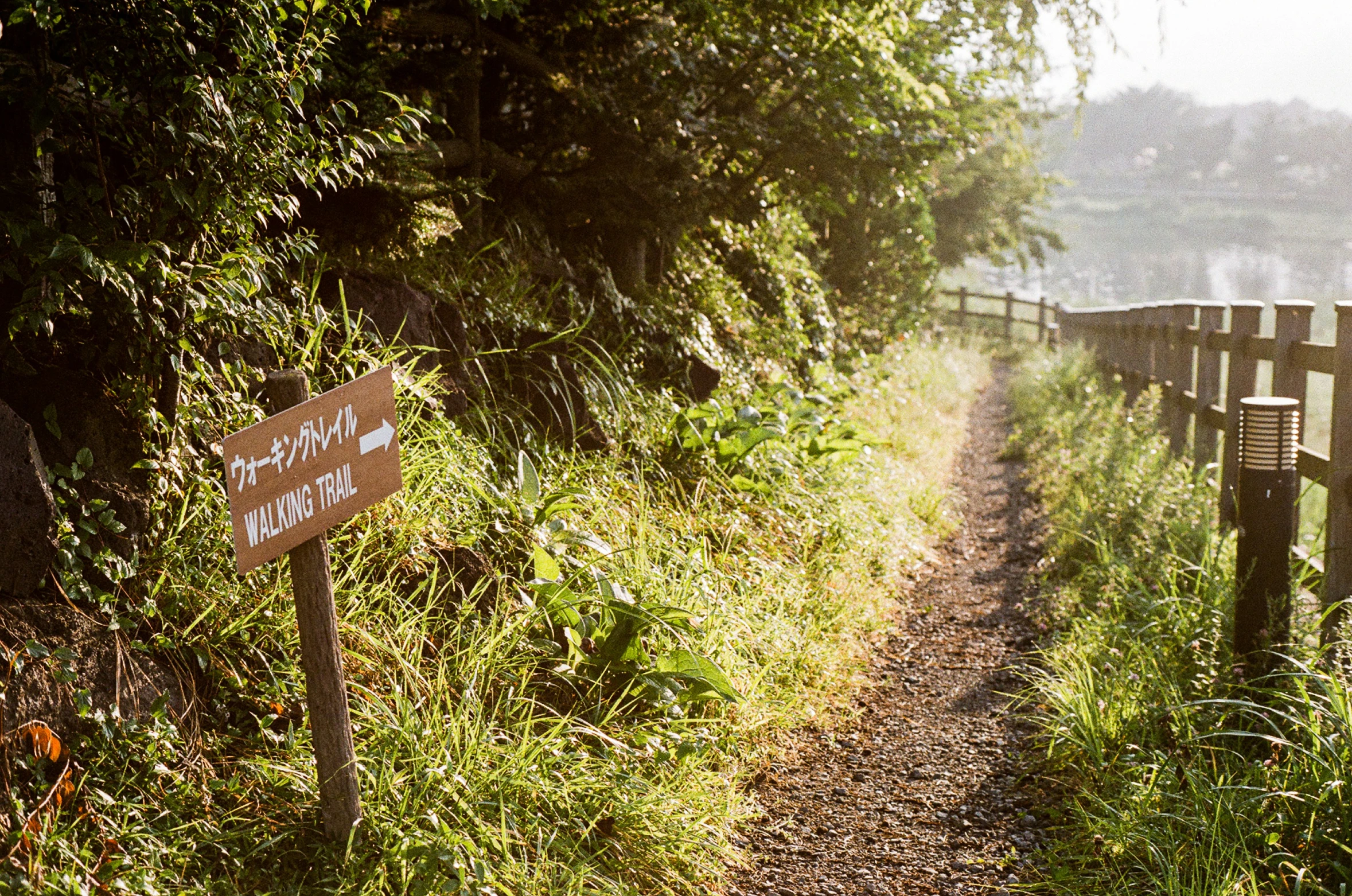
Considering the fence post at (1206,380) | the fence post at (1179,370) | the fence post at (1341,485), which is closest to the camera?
the fence post at (1341,485)

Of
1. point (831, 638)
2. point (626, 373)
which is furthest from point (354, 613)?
point (626, 373)

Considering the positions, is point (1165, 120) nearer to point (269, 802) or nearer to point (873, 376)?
point (873, 376)

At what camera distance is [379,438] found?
8.38 ft

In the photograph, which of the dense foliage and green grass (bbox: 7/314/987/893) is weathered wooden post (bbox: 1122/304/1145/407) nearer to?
the dense foliage

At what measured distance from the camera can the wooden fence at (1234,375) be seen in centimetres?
405

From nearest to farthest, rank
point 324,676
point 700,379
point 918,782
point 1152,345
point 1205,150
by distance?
point 324,676 < point 918,782 < point 700,379 < point 1152,345 < point 1205,150

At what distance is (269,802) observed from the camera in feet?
8.88

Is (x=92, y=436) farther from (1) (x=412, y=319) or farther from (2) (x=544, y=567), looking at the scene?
(1) (x=412, y=319)

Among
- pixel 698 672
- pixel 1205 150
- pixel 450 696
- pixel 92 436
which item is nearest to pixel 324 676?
pixel 450 696

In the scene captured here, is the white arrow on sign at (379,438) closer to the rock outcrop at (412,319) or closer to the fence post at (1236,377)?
the rock outcrop at (412,319)

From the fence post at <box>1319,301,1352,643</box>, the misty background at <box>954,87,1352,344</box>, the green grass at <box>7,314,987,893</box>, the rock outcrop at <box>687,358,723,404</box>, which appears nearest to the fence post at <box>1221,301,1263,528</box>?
the fence post at <box>1319,301,1352,643</box>

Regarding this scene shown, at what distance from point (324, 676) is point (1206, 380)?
Answer: 21.1ft

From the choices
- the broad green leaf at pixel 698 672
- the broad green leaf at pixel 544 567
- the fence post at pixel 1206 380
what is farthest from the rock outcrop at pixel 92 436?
the fence post at pixel 1206 380

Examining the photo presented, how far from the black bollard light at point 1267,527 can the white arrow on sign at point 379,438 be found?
304 centimetres
